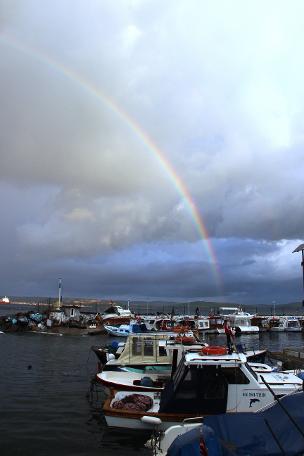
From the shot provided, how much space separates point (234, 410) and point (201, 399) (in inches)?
48.5

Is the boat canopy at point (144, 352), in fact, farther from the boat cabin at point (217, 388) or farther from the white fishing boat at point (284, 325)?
the white fishing boat at point (284, 325)

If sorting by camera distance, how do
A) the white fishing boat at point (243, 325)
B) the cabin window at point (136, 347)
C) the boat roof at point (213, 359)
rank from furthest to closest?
the white fishing boat at point (243, 325), the cabin window at point (136, 347), the boat roof at point (213, 359)

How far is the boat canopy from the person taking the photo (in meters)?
28.6

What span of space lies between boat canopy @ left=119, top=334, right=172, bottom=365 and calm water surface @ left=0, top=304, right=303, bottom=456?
2874 mm

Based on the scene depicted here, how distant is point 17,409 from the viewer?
2491cm

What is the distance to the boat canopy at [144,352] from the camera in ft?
93.8

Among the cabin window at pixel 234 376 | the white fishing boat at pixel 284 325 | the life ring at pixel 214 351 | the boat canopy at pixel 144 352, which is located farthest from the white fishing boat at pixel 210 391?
the white fishing boat at pixel 284 325

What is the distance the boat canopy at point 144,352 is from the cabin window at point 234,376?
465 inches

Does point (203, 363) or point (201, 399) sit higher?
point (203, 363)

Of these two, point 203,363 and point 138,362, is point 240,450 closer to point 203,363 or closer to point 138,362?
point 203,363

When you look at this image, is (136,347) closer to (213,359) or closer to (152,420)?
(152,420)

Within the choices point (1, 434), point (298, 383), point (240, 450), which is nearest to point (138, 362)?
point (1, 434)

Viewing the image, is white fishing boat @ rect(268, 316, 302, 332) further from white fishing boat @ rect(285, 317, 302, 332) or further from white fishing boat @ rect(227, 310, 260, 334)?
white fishing boat @ rect(227, 310, 260, 334)

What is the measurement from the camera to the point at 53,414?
24094 millimetres
